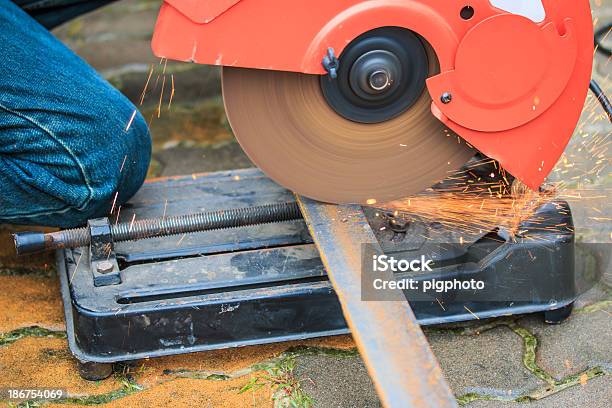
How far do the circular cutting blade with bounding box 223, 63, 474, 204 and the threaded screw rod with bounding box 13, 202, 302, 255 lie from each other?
0.44ft

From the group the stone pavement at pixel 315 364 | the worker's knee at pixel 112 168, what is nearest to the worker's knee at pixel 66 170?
the worker's knee at pixel 112 168

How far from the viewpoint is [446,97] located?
5.76 ft

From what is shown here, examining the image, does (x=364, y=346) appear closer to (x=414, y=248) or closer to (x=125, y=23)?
(x=414, y=248)

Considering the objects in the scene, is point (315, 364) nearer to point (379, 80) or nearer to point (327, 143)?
point (327, 143)

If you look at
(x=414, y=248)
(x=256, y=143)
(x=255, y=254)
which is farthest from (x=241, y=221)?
(x=414, y=248)

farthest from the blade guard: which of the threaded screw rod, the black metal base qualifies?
the threaded screw rod

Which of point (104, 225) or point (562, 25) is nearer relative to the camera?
point (562, 25)

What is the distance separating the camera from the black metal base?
6.02ft

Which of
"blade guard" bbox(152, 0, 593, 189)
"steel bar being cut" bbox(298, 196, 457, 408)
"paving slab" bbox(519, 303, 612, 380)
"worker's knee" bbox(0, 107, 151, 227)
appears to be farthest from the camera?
"worker's knee" bbox(0, 107, 151, 227)

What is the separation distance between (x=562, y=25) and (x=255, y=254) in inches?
33.6

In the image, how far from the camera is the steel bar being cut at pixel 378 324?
1.46 metres

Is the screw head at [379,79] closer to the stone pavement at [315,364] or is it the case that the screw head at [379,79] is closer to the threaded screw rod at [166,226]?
the threaded screw rod at [166,226]

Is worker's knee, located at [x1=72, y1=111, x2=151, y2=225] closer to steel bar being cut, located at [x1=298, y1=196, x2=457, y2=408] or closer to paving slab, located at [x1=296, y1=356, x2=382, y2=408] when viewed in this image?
steel bar being cut, located at [x1=298, y1=196, x2=457, y2=408]

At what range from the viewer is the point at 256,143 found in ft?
6.08
